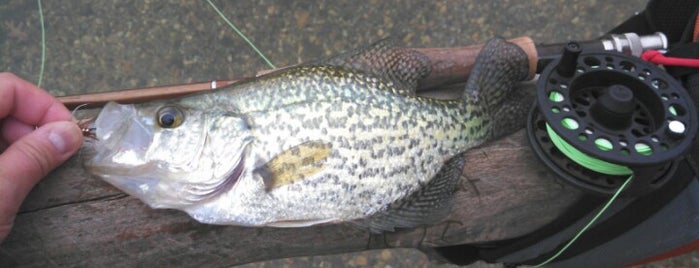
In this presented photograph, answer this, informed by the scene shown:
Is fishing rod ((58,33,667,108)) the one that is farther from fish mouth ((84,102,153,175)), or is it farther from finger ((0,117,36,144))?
fish mouth ((84,102,153,175))

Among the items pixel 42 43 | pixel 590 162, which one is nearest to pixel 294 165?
pixel 590 162

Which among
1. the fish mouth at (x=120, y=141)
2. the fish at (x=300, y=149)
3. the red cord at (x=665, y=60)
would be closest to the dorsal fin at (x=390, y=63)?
the fish at (x=300, y=149)

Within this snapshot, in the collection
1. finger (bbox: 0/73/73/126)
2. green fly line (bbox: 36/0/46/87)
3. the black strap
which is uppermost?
A: green fly line (bbox: 36/0/46/87)

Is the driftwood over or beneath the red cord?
beneath

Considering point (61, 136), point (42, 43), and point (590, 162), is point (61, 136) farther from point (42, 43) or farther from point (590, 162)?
point (42, 43)

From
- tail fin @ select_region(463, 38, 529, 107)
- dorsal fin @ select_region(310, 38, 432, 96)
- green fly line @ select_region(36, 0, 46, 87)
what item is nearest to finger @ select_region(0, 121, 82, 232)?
dorsal fin @ select_region(310, 38, 432, 96)
